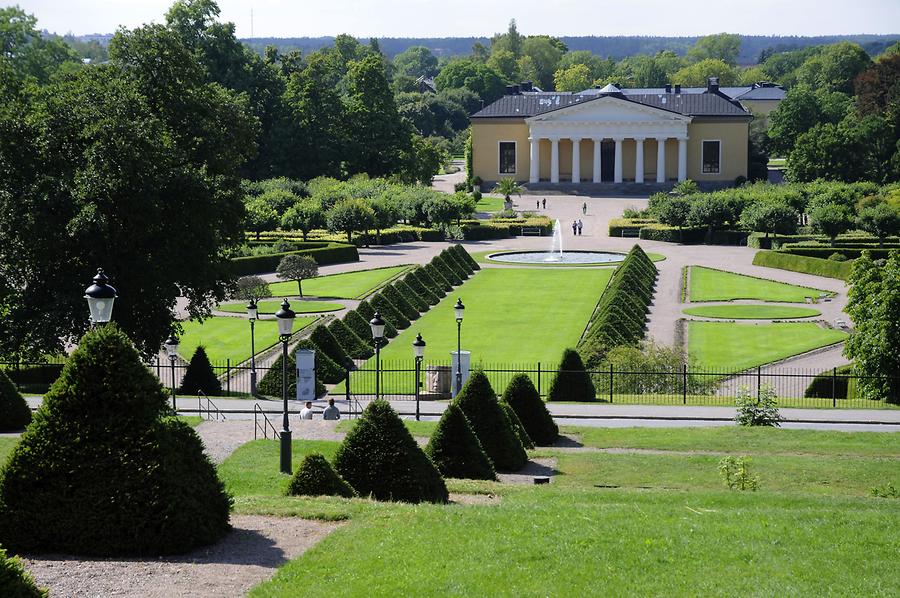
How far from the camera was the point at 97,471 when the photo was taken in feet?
40.2

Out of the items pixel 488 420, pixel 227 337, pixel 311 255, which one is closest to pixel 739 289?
pixel 311 255

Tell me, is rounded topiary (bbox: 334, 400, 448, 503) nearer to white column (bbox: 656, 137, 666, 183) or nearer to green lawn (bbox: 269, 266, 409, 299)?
green lawn (bbox: 269, 266, 409, 299)

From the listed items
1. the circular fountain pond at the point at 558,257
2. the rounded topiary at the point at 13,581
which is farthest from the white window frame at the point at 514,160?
the rounded topiary at the point at 13,581

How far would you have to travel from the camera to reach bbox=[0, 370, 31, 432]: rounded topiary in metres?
24.3

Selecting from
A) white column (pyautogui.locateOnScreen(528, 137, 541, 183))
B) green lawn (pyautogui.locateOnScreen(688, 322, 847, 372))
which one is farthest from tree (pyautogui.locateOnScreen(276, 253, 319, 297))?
white column (pyautogui.locateOnScreen(528, 137, 541, 183))

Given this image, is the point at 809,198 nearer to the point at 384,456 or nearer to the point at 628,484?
the point at 628,484

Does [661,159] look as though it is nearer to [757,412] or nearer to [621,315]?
[621,315]

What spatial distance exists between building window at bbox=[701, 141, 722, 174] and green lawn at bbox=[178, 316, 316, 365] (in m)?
75.2

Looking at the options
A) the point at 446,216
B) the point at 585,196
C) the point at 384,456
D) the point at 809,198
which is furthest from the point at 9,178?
the point at 585,196

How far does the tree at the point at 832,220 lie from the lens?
68.1 meters

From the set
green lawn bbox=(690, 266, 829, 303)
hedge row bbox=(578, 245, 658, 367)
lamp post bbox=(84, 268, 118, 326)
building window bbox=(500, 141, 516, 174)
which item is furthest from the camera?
building window bbox=(500, 141, 516, 174)

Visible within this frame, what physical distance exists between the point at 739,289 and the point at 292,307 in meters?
21.2

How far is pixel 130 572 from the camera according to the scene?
11.8 meters

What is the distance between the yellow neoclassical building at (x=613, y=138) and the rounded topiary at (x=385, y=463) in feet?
324
